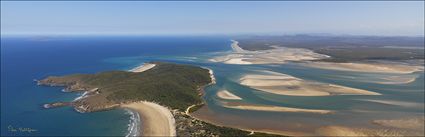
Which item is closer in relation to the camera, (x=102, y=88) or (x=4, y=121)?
(x=4, y=121)

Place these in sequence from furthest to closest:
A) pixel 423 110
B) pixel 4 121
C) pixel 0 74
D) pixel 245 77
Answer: pixel 0 74
pixel 245 77
pixel 423 110
pixel 4 121

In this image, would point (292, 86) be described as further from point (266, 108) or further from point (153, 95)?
point (153, 95)

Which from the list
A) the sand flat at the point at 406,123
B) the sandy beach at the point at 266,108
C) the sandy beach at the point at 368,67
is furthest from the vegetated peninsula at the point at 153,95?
the sandy beach at the point at 368,67

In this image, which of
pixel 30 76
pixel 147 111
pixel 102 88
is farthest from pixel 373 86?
pixel 30 76

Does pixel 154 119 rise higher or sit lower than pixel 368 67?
lower

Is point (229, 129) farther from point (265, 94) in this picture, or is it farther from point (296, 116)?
point (265, 94)

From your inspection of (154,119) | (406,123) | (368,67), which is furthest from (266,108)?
(368,67)
